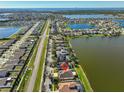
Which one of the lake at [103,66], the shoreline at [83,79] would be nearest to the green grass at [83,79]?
the shoreline at [83,79]

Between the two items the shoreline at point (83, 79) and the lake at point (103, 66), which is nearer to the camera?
the shoreline at point (83, 79)

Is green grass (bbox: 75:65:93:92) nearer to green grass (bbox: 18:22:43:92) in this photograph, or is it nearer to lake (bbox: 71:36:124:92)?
lake (bbox: 71:36:124:92)

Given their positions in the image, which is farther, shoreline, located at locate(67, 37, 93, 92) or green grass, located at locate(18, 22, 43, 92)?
green grass, located at locate(18, 22, 43, 92)

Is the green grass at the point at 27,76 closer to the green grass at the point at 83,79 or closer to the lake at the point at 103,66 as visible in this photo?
the green grass at the point at 83,79

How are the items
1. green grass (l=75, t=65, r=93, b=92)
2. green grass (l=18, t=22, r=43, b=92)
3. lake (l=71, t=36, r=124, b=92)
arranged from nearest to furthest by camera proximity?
green grass (l=75, t=65, r=93, b=92), green grass (l=18, t=22, r=43, b=92), lake (l=71, t=36, r=124, b=92)

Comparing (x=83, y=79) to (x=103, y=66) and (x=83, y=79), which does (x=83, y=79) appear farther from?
(x=103, y=66)

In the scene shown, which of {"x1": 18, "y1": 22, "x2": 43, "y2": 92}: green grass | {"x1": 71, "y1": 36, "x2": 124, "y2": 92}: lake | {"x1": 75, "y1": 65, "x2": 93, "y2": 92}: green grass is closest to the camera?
{"x1": 75, "y1": 65, "x2": 93, "y2": 92}: green grass

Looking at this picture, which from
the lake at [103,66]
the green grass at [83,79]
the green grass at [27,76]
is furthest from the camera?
the lake at [103,66]

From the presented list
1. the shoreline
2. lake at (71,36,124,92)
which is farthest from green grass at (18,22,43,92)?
lake at (71,36,124,92)

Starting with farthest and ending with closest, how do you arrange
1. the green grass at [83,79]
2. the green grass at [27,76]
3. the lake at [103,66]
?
the lake at [103,66]
the green grass at [27,76]
the green grass at [83,79]
